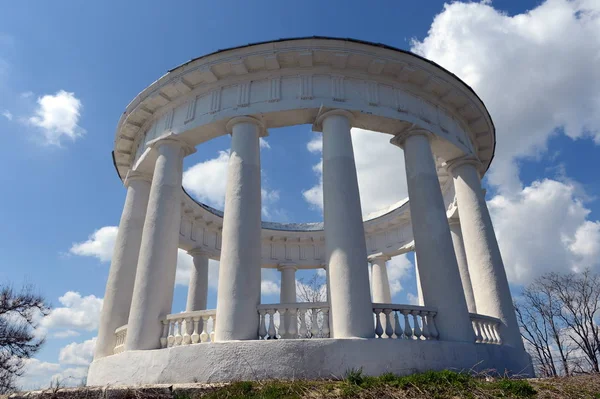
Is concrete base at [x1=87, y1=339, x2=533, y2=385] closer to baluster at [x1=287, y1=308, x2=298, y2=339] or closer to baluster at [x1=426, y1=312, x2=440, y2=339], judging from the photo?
baluster at [x1=426, y1=312, x2=440, y2=339]

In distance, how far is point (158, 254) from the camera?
21.0m

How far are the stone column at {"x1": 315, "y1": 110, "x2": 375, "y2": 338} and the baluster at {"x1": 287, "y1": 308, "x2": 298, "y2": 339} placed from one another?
63.4 inches

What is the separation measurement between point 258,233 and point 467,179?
1488cm

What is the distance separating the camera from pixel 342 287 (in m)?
17.8

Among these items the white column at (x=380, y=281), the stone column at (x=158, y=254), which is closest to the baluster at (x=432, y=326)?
the stone column at (x=158, y=254)

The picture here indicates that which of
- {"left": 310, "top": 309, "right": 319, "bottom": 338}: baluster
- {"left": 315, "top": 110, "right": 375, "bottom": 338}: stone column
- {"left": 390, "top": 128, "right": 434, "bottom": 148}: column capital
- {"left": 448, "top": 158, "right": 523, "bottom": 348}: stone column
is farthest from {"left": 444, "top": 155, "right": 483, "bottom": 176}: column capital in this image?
{"left": 310, "top": 309, "right": 319, "bottom": 338}: baluster

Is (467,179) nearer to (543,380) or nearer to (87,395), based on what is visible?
(543,380)

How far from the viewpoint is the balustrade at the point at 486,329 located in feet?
67.5

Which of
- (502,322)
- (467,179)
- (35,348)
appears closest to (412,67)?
(467,179)

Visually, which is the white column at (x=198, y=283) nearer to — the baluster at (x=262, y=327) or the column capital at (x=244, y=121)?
the column capital at (x=244, y=121)

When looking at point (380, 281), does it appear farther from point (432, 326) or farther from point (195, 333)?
point (195, 333)

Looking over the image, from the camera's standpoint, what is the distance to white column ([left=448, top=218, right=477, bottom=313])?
31106 millimetres

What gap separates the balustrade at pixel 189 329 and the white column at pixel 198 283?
1781 cm

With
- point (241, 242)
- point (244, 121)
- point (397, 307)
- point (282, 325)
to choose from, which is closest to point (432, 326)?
point (397, 307)
